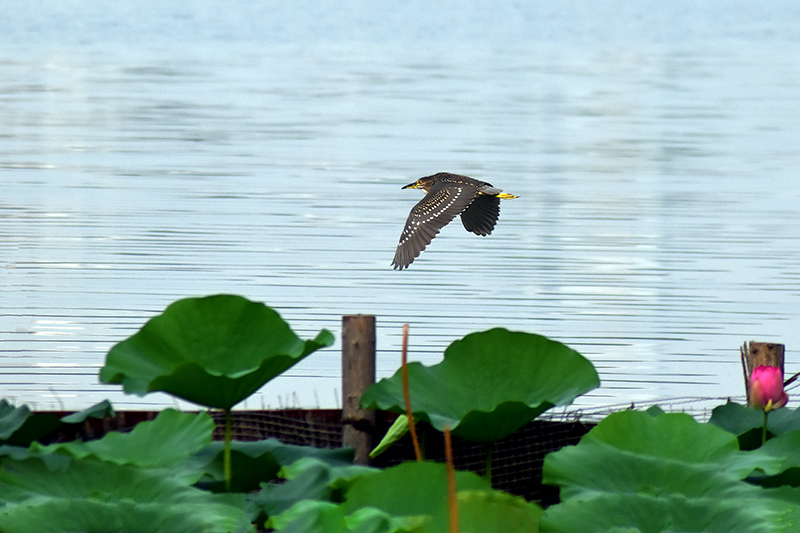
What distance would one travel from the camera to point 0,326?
704cm

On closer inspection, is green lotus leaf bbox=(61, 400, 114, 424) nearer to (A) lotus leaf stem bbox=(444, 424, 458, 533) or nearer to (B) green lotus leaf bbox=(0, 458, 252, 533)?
(B) green lotus leaf bbox=(0, 458, 252, 533)

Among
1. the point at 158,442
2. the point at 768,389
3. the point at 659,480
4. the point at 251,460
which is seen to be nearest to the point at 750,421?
the point at 768,389

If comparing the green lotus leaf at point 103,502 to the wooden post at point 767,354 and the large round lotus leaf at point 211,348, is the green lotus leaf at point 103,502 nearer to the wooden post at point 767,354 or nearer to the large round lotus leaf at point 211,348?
the large round lotus leaf at point 211,348

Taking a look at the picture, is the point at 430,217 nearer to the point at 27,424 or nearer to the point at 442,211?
the point at 442,211

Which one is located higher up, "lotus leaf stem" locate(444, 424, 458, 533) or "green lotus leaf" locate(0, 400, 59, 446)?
"lotus leaf stem" locate(444, 424, 458, 533)

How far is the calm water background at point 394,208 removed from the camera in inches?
276

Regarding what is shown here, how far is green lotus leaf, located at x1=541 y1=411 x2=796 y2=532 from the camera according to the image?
7.84 ft

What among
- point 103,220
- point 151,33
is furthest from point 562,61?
point 103,220

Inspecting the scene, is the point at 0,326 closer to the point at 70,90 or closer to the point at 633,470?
the point at 633,470

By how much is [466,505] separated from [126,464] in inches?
26.3

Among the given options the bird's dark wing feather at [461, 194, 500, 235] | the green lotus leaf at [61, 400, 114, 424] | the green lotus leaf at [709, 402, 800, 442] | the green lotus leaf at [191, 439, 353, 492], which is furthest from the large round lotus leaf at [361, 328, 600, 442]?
the bird's dark wing feather at [461, 194, 500, 235]

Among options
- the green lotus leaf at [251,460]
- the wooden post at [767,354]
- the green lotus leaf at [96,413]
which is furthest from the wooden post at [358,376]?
the wooden post at [767,354]

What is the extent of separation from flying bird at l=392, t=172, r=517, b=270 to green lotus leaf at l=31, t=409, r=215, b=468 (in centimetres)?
232

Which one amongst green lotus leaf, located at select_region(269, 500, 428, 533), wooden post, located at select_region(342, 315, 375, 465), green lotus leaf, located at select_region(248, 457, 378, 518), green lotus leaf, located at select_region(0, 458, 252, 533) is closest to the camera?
green lotus leaf, located at select_region(269, 500, 428, 533)
